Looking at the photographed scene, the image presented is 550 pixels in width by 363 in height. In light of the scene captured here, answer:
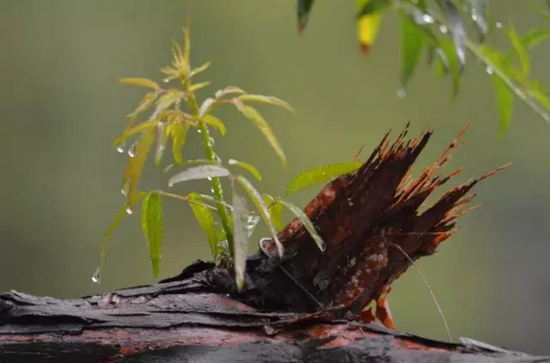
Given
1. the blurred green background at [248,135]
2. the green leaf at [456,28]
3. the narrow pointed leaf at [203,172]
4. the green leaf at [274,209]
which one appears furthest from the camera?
the blurred green background at [248,135]

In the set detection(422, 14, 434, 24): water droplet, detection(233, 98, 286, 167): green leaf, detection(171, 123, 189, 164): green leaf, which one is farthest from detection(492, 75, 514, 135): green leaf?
detection(171, 123, 189, 164): green leaf

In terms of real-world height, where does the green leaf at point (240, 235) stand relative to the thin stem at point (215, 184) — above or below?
below

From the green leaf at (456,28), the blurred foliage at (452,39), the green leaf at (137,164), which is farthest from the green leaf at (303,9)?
the green leaf at (137,164)

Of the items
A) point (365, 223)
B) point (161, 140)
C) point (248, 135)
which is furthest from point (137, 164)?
point (248, 135)

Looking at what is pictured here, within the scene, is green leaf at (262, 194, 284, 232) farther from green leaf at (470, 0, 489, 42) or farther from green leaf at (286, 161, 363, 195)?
green leaf at (470, 0, 489, 42)

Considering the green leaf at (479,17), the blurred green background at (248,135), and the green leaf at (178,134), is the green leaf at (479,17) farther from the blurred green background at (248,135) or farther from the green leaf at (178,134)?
the blurred green background at (248,135)

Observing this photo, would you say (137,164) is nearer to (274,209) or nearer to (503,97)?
(274,209)
